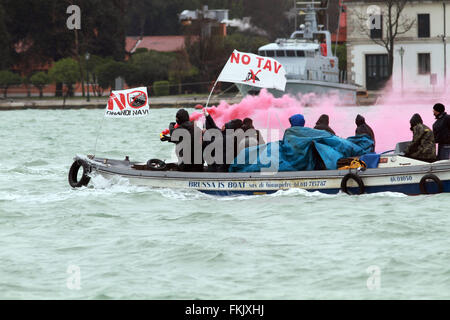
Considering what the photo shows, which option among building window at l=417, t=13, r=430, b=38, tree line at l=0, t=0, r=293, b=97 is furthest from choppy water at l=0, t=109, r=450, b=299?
building window at l=417, t=13, r=430, b=38

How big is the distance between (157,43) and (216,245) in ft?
299

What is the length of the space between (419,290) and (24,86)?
7208 centimetres

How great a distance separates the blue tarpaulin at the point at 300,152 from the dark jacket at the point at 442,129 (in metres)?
1.71

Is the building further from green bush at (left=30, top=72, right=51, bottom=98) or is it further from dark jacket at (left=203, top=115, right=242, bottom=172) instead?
dark jacket at (left=203, top=115, right=242, bottom=172)

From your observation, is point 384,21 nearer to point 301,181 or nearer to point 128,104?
point 128,104

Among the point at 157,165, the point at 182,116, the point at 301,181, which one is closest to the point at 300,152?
the point at 301,181

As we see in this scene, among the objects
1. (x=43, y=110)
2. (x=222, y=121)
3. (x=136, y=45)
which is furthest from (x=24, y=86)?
(x=222, y=121)

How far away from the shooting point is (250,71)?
2144 cm

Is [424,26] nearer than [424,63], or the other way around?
[424,63]

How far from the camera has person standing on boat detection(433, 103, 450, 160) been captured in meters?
18.8

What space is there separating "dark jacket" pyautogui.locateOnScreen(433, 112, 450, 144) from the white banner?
3903 mm

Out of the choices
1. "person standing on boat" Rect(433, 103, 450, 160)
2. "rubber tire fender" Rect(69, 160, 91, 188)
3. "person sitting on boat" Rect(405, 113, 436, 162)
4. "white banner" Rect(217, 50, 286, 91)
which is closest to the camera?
"person sitting on boat" Rect(405, 113, 436, 162)
